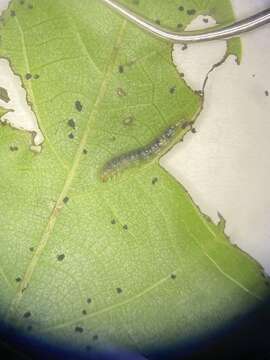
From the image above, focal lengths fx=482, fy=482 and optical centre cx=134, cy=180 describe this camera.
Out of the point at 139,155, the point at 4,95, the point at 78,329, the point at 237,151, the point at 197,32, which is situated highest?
the point at 197,32

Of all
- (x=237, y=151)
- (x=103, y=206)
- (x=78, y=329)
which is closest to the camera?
(x=78, y=329)

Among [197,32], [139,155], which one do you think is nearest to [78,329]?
[139,155]

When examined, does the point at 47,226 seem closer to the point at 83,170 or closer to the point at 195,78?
the point at 83,170

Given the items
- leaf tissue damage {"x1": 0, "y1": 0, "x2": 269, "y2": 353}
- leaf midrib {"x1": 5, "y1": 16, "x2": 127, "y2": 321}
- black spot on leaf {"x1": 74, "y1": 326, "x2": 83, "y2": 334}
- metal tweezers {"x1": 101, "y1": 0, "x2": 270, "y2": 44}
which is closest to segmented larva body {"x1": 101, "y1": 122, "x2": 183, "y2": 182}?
leaf tissue damage {"x1": 0, "y1": 0, "x2": 269, "y2": 353}

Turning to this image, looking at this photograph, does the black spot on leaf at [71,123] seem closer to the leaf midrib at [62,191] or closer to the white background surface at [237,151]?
the leaf midrib at [62,191]

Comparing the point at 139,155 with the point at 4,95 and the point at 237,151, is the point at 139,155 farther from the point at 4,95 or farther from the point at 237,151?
the point at 4,95

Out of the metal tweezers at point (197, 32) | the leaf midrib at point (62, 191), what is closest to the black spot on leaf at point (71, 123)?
the leaf midrib at point (62, 191)

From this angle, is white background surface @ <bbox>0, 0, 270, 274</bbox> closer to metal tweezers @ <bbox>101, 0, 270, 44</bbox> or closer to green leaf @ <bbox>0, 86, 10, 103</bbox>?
metal tweezers @ <bbox>101, 0, 270, 44</bbox>
